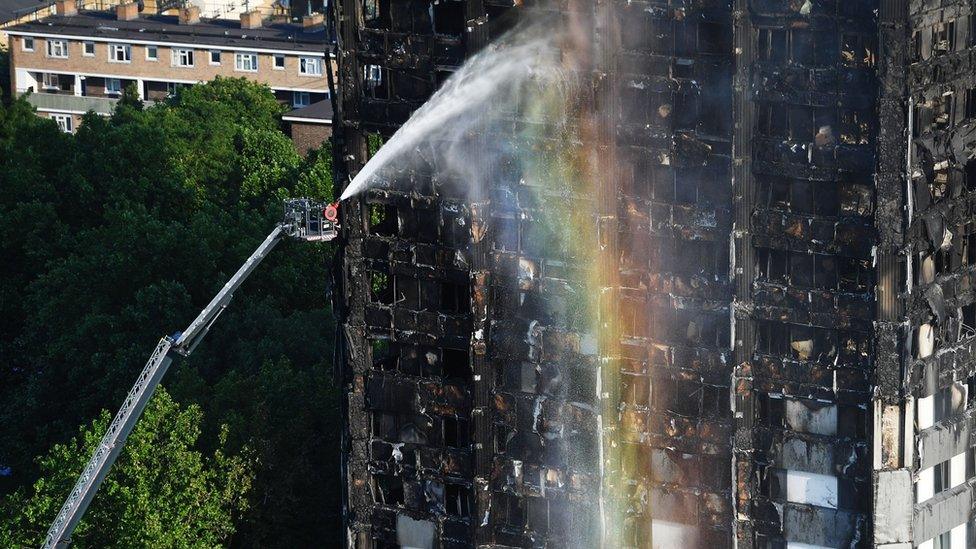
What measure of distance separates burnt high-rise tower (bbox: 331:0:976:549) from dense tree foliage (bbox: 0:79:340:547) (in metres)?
22.6

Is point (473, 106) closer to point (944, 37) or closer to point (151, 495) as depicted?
point (944, 37)

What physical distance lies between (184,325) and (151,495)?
40704mm

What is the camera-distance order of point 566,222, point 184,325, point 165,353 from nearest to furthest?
point 566,222
point 165,353
point 184,325

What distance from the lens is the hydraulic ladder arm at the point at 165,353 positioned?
101188 mm

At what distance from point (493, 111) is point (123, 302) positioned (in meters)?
76.1

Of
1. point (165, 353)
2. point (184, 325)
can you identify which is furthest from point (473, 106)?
point (184, 325)

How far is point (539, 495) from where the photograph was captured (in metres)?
101

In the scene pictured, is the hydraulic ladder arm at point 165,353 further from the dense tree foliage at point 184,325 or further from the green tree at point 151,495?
the dense tree foliage at point 184,325

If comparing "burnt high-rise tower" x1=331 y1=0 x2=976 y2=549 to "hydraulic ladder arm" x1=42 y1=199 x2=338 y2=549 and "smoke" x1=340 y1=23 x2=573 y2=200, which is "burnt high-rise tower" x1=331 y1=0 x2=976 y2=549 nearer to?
"smoke" x1=340 y1=23 x2=573 y2=200

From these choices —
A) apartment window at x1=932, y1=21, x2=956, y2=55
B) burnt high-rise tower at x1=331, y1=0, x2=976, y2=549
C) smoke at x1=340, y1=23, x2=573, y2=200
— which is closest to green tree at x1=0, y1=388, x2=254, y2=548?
burnt high-rise tower at x1=331, y1=0, x2=976, y2=549

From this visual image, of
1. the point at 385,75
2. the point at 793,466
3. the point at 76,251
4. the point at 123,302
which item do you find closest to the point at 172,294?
the point at 123,302

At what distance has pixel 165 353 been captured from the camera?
107 m

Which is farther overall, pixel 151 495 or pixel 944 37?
pixel 151 495

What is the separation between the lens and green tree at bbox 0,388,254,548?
120 metres
